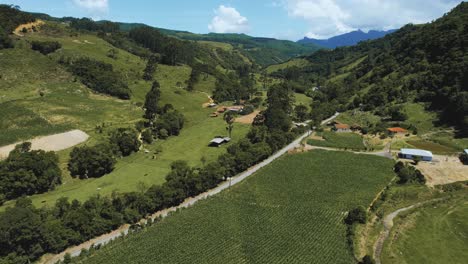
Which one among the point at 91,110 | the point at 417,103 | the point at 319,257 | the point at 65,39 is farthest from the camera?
the point at 65,39

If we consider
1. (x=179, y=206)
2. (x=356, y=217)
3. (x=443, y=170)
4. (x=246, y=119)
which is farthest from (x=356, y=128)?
(x=179, y=206)

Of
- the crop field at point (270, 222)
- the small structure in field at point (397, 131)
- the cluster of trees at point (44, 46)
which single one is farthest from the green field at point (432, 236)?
the cluster of trees at point (44, 46)

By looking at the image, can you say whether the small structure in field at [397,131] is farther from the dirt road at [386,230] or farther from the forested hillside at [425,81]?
the dirt road at [386,230]

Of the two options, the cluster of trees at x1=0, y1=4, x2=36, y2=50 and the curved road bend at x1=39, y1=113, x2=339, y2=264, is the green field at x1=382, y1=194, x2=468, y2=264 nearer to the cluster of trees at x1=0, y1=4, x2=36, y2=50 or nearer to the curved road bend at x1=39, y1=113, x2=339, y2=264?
the curved road bend at x1=39, y1=113, x2=339, y2=264

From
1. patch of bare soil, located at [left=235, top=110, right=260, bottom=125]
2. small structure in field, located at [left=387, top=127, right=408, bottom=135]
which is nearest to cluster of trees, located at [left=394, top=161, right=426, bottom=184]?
small structure in field, located at [left=387, top=127, right=408, bottom=135]

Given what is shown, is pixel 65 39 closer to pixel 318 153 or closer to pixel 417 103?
pixel 318 153

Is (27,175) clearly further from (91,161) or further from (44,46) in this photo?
(44,46)

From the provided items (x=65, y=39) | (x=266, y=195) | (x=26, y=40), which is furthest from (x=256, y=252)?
(x=65, y=39)
